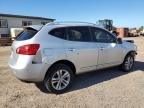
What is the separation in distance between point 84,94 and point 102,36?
2227mm

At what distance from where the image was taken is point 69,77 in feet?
19.9

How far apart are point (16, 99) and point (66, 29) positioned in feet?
7.49

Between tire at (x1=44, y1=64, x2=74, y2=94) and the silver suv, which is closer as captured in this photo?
the silver suv

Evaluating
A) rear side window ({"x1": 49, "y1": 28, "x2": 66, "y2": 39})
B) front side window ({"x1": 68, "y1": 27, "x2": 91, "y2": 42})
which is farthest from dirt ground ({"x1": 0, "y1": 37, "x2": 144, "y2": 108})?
rear side window ({"x1": 49, "y1": 28, "x2": 66, "y2": 39})

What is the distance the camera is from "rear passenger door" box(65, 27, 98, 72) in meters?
6.02

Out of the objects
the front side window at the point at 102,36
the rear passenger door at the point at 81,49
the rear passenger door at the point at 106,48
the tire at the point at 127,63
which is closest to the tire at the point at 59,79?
the rear passenger door at the point at 81,49

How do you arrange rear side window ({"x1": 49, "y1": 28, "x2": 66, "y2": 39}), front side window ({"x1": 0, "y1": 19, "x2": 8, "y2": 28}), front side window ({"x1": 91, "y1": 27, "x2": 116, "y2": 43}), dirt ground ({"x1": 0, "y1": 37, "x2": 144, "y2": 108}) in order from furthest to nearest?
front side window ({"x1": 0, "y1": 19, "x2": 8, "y2": 28}) → front side window ({"x1": 91, "y1": 27, "x2": 116, "y2": 43}) → rear side window ({"x1": 49, "y1": 28, "x2": 66, "y2": 39}) → dirt ground ({"x1": 0, "y1": 37, "x2": 144, "y2": 108})

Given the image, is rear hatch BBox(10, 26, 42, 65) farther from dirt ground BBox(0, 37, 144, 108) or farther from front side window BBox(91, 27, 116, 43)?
front side window BBox(91, 27, 116, 43)

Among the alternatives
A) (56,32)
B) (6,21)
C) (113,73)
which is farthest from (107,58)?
(6,21)

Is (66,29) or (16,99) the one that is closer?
(16,99)

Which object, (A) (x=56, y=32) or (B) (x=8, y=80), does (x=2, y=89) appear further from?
(A) (x=56, y=32)

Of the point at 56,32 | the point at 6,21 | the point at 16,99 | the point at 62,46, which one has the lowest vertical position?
the point at 16,99

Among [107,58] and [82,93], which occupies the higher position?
[107,58]

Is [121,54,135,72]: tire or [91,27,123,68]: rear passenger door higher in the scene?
[91,27,123,68]: rear passenger door
